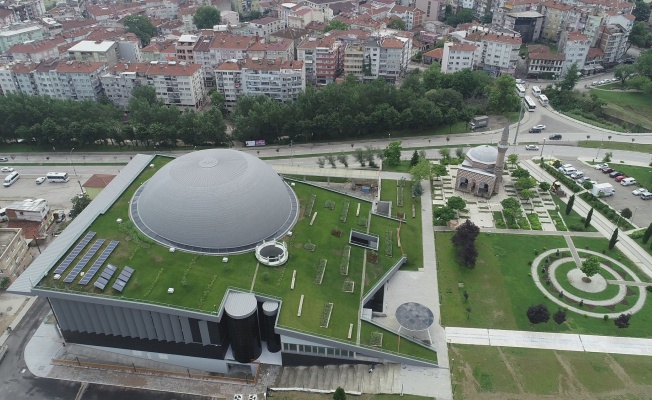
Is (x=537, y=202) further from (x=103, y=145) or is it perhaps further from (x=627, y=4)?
(x=627, y=4)

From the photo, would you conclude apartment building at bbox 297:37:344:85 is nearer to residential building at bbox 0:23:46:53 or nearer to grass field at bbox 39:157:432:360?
grass field at bbox 39:157:432:360

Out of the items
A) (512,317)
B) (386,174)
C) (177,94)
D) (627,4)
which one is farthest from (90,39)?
(627,4)

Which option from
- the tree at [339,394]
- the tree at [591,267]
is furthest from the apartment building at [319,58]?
the tree at [339,394]

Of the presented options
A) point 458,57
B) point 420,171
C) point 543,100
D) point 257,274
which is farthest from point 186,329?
point 458,57

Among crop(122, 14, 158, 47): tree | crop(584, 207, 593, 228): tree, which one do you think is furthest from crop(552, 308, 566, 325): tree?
crop(122, 14, 158, 47): tree

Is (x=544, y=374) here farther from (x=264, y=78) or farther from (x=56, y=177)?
(x=264, y=78)

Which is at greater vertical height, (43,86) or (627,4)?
(627,4)
